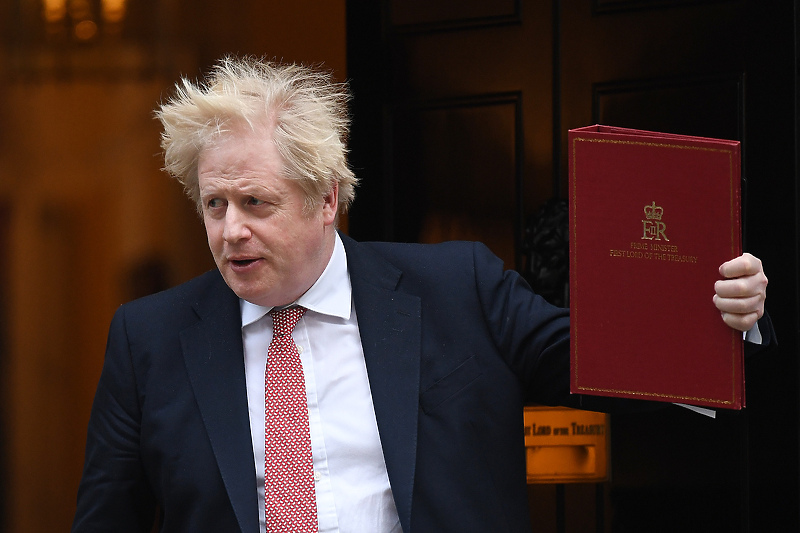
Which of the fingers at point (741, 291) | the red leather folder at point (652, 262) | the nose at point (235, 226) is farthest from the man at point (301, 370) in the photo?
the fingers at point (741, 291)

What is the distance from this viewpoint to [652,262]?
1.91 meters

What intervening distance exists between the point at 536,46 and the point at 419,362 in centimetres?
173

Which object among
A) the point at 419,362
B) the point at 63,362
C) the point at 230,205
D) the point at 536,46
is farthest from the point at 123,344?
the point at 536,46

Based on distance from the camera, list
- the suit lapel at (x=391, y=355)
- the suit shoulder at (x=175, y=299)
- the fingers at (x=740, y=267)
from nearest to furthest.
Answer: the fingers at (x=740, y=267)
the suit lapel at (x=391, y=355)
the suit shoulder at (x=175, y=299)

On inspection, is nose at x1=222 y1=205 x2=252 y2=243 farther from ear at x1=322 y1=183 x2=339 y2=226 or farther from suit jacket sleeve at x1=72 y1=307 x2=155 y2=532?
suit jacket sleeve at x1=72 y1=307 x2=155 y2=532

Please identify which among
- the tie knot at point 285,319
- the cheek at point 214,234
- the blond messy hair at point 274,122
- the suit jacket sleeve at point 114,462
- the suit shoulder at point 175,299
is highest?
the blond messy hair at point 274,122

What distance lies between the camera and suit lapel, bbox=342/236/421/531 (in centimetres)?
212

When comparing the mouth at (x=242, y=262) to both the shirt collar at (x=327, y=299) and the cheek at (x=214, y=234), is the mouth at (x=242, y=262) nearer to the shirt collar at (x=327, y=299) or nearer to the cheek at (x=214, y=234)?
the cheek at (x=214, y=234)

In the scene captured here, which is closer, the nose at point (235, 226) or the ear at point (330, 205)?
the nose at point (235, 226)

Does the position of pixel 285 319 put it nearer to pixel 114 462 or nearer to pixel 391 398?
pixel 391 398

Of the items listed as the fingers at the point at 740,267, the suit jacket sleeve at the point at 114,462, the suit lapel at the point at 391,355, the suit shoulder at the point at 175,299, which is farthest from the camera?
the suit shoulder at the point at 175,299

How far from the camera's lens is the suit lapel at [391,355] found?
2.12 m

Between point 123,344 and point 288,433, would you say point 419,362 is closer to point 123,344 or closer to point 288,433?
point 288,433

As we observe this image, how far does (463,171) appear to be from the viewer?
Result: 371cm
